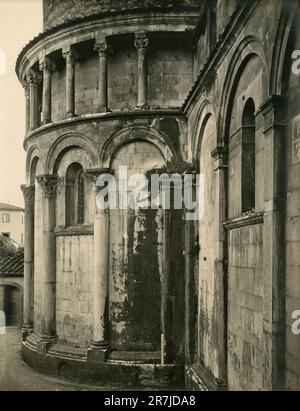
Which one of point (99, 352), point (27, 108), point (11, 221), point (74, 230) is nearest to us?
point (99, 352)

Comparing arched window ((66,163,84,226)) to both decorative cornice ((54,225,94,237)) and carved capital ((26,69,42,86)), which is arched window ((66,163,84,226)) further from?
carved capital ((26,69,42,86))

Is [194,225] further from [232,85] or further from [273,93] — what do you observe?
[273,93]

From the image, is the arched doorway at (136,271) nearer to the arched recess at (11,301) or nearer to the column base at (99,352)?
the column base at (99,352)

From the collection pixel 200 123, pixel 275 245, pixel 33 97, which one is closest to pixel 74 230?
pixel 33 97

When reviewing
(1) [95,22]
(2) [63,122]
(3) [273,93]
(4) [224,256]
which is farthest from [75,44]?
(3) [273,93]

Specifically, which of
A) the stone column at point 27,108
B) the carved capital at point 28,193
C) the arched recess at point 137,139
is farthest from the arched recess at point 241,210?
the stone column at point 27,108

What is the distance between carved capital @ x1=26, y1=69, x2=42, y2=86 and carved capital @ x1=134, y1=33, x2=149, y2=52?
14.5ft

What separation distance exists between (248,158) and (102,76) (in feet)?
22.8

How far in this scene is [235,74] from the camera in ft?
29.5

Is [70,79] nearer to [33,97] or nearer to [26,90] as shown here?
[33,97]

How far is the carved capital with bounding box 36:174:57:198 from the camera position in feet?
51.7

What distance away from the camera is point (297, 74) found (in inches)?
254

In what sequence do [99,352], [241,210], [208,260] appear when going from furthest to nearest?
[99,352] < [208,260] < [241,210]
